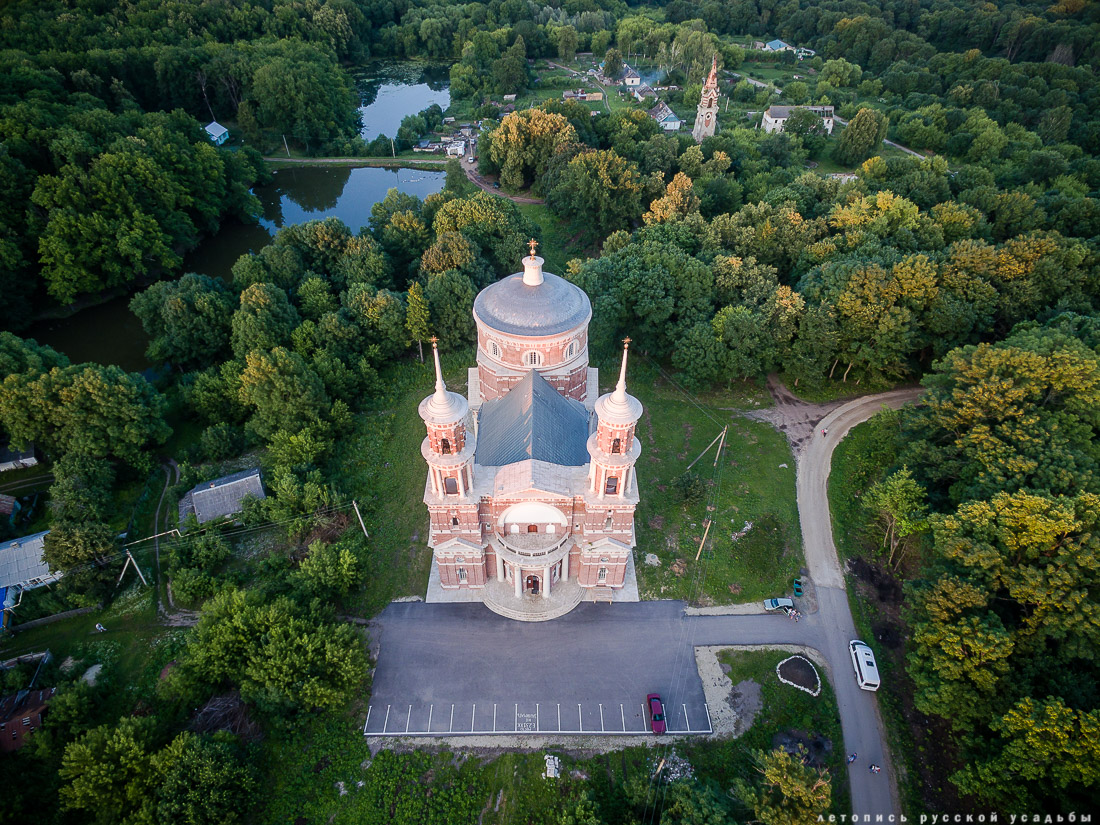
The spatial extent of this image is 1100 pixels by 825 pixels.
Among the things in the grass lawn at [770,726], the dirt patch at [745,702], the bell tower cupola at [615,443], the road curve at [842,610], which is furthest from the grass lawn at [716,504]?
the bell tower cupola at [615,443]

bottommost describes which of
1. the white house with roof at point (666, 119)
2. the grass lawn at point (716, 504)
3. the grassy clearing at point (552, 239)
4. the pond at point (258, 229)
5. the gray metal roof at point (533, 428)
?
the pond at point (258, 229)

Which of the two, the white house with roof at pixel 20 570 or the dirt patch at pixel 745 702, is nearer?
the dirt patch at pixel 745 702

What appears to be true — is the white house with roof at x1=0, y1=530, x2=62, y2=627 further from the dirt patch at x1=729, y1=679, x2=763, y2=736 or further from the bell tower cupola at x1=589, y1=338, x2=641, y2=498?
the dirt patch at x1=729, y1=679, x2=763, y2=736

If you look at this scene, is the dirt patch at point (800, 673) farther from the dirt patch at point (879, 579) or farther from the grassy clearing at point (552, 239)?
the grassy clearing at point (552, 239)

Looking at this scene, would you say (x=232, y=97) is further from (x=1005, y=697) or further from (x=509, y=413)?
(x=1005, y=697)

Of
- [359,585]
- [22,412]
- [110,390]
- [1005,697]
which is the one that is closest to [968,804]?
[1005,697]

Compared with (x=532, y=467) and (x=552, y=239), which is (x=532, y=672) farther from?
(x=552, y=239)
